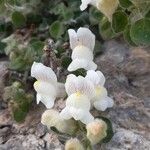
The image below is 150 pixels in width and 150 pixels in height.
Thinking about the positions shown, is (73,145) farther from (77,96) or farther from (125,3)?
(125,3)

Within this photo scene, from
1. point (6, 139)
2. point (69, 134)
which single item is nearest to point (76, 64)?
point (69, 134)

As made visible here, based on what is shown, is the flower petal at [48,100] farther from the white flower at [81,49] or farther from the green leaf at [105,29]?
the green leaf at [105,29]

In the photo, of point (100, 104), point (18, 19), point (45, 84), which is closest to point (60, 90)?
point (45, 84)

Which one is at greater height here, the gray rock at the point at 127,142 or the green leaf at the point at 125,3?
the green leaf at the point at 125,3

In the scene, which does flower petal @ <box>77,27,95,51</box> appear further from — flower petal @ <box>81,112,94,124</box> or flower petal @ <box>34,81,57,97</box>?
flower petal @ <box>81,112,94,124</box>

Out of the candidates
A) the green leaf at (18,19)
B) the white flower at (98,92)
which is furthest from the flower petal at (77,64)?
the green leaf at (18,19)

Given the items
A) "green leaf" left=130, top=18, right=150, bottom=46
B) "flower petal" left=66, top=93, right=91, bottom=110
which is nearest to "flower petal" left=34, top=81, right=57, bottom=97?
"flower petal" left=66, top=93, right=91, bottom=110

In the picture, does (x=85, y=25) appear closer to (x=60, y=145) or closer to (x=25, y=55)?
(x=25, y=55)
